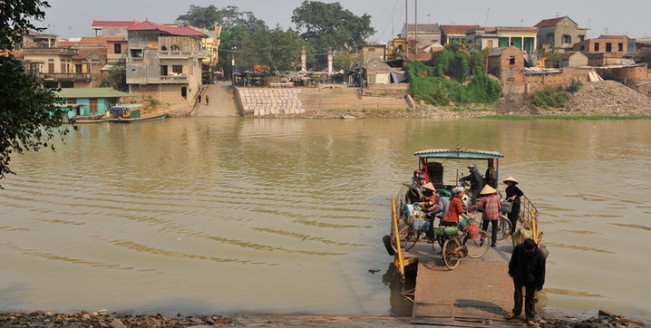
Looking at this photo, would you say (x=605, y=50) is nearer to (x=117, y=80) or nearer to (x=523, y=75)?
(x=523, y=75)

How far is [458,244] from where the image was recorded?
12492 mm

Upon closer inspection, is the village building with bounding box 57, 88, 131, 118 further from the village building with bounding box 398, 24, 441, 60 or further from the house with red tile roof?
the village building with bounding box 398, 24, 441, 60

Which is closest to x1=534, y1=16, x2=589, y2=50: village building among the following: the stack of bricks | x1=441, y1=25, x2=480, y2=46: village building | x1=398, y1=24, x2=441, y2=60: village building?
x1=441, y1=25, x2=480, y2=46: village building

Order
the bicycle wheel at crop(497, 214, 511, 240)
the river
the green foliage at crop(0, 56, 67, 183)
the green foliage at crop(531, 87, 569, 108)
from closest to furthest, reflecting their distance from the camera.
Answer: the green foliage at crop(0, 56, 67, 183) < the river < the bicycle wheel at crop(497, 214, 511, 240) < the green foliage at crop(531, 87, 569, 108)

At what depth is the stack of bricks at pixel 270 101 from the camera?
196 ft

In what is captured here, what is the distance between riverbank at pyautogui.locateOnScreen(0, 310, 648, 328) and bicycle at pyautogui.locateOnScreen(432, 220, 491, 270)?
1.54 meters

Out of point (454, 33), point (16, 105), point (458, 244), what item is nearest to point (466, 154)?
point (458, 244)

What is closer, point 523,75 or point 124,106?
point 124,106

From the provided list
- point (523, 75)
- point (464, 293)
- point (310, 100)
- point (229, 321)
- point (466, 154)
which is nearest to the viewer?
point (229, 321)

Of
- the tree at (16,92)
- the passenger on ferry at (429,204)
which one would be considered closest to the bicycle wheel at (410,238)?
the passenger on ferry at (429,204)

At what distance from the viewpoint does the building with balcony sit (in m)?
61.6

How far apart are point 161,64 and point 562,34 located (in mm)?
48499

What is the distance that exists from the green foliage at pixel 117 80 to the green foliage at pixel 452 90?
86.9ft

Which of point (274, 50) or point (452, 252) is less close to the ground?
point (274, 50)
